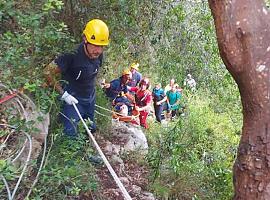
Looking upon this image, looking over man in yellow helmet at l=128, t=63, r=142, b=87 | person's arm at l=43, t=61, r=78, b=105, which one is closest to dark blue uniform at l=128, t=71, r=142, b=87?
man in yellow helmet at l=128, t=63, r=142, b=87

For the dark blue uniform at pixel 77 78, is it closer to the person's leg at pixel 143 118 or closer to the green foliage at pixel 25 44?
the green foliage at pixel 25 44

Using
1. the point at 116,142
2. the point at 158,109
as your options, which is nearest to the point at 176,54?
the point at 116,142

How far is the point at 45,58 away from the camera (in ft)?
15.1

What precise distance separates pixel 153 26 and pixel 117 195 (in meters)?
2.39

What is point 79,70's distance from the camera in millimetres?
5258

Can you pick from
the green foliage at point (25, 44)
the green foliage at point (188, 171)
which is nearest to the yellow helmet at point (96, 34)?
the green foliage at point (25, 44)

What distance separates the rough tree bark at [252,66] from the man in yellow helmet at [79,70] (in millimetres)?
2180

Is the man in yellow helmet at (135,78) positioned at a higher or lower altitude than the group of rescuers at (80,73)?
lower

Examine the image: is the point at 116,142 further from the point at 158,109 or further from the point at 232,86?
the point at 158,109

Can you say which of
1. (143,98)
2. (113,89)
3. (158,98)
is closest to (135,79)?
(143,98)

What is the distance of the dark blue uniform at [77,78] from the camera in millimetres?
5111

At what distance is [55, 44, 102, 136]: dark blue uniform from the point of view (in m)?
5.11

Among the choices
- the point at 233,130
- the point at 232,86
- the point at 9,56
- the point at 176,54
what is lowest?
the point at 233,130

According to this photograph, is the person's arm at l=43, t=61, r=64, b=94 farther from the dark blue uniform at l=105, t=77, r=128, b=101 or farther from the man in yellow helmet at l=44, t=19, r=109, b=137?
the dark blue uniform at l=105, t=77, r=128, b=101
